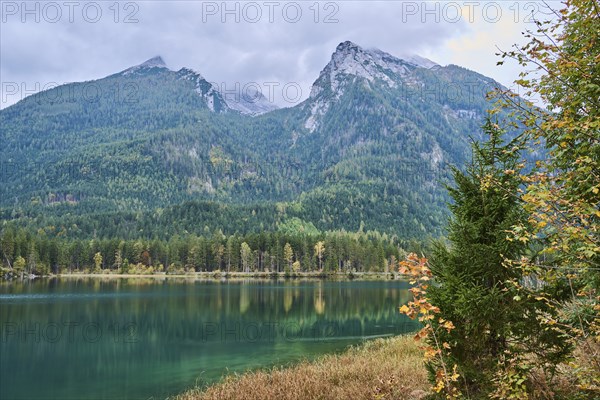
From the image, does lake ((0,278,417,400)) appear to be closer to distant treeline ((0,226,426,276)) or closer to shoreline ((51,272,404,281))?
shoreline ((51,272,404,281))

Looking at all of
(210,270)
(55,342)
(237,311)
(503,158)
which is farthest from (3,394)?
(210,270)

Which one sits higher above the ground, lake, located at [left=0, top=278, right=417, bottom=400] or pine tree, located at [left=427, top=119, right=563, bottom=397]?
pine tree, located at [left=427, top=119, right=563, bottom=397]

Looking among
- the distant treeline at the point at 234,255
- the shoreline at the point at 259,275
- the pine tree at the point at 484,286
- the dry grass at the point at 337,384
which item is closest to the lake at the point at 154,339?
the dry grass at the point at 337,384

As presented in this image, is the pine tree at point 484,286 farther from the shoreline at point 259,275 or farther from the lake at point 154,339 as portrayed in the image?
the shoreline at point 259,275

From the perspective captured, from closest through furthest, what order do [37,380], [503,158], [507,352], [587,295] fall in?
[587,295]
[507,352]
[503,158]
[37,380]

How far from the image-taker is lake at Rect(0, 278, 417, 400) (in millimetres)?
27078

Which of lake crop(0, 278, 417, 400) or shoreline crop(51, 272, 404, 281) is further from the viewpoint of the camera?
shoreline crop(51, 272, 404, 281)

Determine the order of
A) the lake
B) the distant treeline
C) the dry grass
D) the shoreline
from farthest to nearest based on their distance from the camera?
the distant treeline, the shoreline, the lake, the dry grass

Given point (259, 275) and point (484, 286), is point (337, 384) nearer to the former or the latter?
point (484, 286)

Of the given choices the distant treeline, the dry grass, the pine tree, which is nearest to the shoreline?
the distant treeline

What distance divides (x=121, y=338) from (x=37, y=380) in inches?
526

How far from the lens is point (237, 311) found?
2427 inches

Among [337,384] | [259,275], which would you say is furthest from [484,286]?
[259,275]

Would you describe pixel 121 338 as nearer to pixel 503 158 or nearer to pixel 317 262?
pixel 503 158
